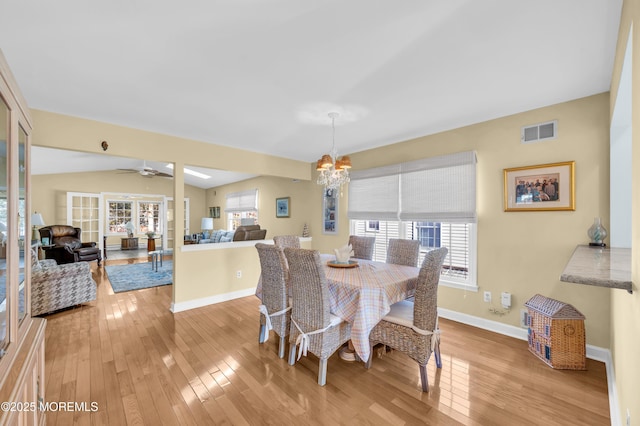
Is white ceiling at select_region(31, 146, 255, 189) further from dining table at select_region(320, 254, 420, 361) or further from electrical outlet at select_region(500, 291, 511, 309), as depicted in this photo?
electrical outlet at select_region(500, 291, 511, 309)

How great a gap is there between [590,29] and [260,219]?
20.7ft

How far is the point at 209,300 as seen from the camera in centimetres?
399

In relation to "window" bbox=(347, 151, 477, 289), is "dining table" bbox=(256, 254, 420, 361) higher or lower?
lower

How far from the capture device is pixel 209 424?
1710 millimetres

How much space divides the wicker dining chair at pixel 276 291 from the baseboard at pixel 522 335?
6.98 ft

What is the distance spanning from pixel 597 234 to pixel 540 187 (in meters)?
0.64

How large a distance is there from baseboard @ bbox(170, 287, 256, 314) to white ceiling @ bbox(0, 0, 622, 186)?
2.41 meters

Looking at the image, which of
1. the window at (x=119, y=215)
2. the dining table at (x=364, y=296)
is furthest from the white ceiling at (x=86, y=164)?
the dining table at (x=364, y=296)

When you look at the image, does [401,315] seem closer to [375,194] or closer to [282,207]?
[375,194]

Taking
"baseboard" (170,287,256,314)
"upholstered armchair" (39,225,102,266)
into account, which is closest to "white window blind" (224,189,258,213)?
"baseboard" (170,287,256,314)

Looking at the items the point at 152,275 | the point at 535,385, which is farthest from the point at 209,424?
the point at 152,275

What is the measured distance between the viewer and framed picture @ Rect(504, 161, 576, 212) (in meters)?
2.57

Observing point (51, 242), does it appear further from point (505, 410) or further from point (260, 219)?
point (505, 410)

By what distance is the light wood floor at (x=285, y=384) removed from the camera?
1.78 m
